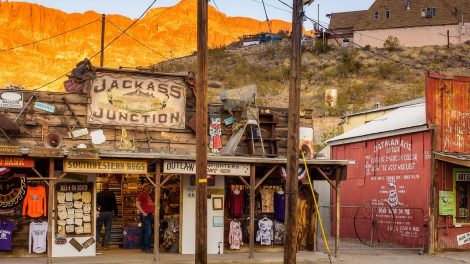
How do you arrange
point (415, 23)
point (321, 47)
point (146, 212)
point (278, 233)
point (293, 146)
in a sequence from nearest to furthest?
1. point (293, 146)
2. point (146, 212)
3. point (278, 233)
4. point (415, 23)
5. point (321, 47)

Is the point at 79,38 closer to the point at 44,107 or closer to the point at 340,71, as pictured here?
the point at 340,71

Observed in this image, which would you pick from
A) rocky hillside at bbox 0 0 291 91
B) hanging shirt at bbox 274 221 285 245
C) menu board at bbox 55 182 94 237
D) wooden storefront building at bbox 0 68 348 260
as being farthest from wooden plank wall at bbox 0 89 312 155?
rocky hillside at bbox 0 0 291 91

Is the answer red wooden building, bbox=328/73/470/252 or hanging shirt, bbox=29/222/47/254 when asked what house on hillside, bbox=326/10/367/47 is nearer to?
red wooden building, bbox=328/73/470/252

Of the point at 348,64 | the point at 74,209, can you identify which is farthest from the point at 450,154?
the point at 348,64

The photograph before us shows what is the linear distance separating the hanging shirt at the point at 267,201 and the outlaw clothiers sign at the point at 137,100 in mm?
3390

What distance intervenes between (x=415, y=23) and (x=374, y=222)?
153ft

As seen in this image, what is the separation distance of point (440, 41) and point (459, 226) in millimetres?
47229

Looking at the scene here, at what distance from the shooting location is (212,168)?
19.2 m

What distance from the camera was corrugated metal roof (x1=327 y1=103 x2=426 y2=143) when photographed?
24.0 m

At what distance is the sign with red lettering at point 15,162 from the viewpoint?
56.7 feet

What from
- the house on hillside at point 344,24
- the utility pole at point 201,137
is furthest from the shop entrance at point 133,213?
the house on hillside at point 344,24

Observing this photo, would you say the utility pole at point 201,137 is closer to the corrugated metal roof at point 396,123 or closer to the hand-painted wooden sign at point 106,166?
the hand-painted wooden sign at point 106,166

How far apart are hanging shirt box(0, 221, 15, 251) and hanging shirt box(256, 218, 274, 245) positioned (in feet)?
24.2

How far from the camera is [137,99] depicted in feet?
68.5
